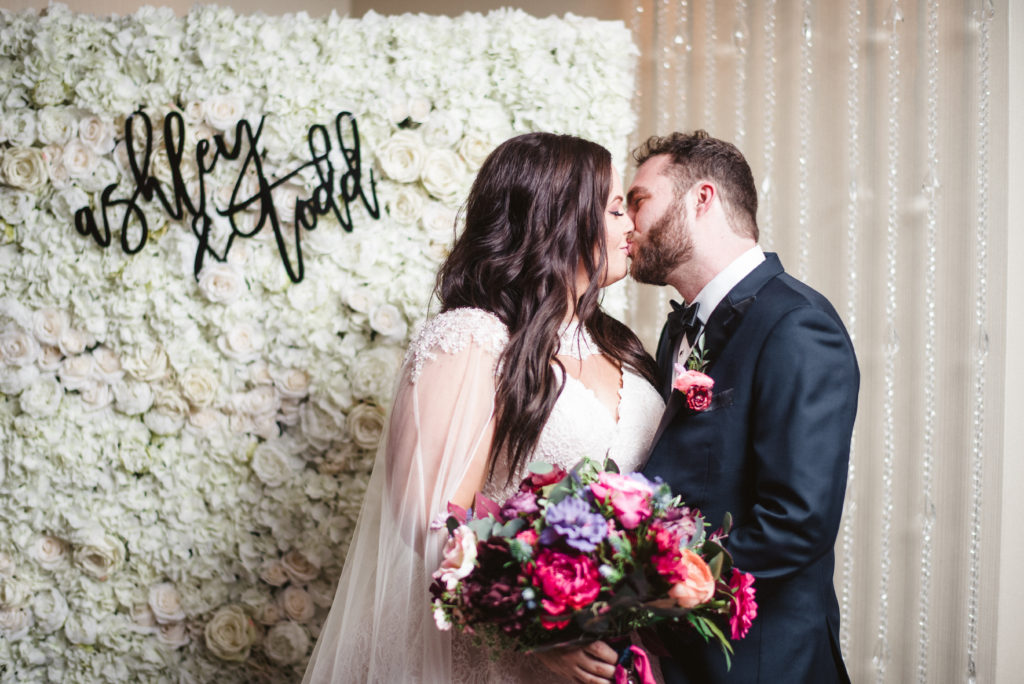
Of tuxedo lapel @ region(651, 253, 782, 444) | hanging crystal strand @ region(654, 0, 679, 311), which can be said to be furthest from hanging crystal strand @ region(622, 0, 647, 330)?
tuxedo lapel @ region(651, 253, 782, 444)

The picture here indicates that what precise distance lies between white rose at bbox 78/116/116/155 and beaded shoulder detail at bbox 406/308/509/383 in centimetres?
147

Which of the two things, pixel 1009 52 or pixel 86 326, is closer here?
pixel 1009 52

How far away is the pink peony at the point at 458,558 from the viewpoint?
4.92ft

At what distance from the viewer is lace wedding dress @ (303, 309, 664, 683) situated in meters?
1.80

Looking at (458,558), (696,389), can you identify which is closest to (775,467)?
(696,389)

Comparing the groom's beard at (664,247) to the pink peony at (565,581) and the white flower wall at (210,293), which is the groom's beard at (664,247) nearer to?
the white flower wall at (210,293)

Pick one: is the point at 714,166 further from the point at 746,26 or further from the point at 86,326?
the point at 86,326

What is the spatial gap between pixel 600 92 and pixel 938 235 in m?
1.22

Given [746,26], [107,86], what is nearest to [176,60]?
[107,86]

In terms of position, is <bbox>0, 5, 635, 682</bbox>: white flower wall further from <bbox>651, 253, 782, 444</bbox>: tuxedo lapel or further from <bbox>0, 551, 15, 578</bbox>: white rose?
<bbox>651, 253, 782, 444</bbox>: tuxedo lapel

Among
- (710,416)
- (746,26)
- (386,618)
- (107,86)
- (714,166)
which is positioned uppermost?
(746,26)

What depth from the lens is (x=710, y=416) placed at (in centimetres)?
183

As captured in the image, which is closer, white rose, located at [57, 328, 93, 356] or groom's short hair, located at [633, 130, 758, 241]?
groom's short hair, located at [633, 130, 758, 241]

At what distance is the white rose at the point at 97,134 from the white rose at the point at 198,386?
81 cm
